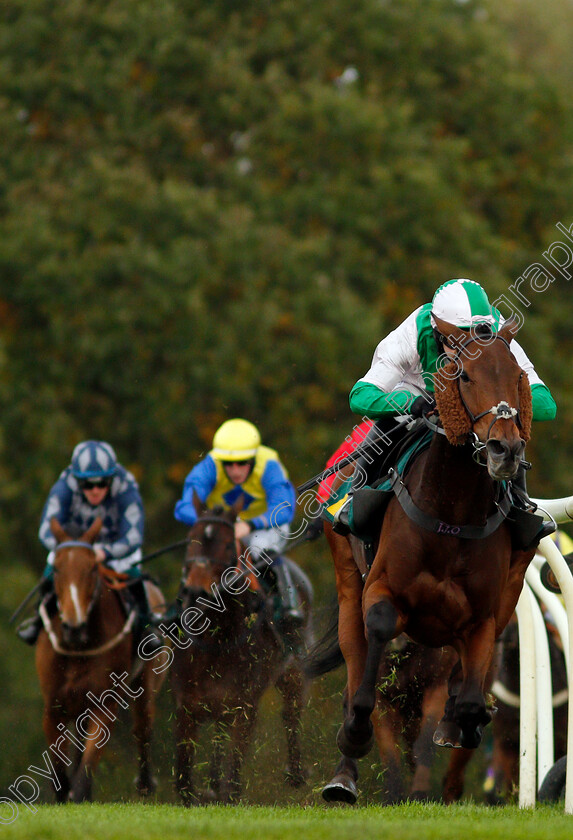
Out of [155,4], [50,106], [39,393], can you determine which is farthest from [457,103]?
[39,393]

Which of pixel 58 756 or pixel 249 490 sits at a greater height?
pixel 249 490

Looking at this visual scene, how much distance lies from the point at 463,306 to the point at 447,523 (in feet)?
3.03

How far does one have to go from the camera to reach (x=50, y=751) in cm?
902

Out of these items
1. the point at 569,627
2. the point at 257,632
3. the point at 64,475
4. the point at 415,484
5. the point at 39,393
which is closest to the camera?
the point at 415,484

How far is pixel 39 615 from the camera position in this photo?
9.51 metres

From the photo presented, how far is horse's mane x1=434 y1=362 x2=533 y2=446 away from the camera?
5148mm

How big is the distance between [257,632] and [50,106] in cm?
1276

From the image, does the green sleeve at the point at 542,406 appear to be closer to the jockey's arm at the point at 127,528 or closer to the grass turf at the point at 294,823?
the grass turf at the point at 294,823

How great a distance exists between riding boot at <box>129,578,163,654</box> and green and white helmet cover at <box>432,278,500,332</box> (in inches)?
185

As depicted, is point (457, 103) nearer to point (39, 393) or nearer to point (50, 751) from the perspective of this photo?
point (39, 393)

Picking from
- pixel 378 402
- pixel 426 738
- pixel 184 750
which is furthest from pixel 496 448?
pixel 184 750

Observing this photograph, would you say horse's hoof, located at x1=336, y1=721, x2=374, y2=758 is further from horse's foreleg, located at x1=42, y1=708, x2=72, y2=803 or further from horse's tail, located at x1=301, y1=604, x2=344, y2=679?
horse's foreleg, located at x1=42, y1=708, x2=72, y2=803

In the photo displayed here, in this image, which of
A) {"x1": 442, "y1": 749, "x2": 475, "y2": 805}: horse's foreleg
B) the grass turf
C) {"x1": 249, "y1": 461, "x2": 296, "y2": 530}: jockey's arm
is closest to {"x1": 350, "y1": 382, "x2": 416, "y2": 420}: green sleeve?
the grass turf

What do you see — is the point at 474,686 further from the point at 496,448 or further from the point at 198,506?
the point at 198,506
